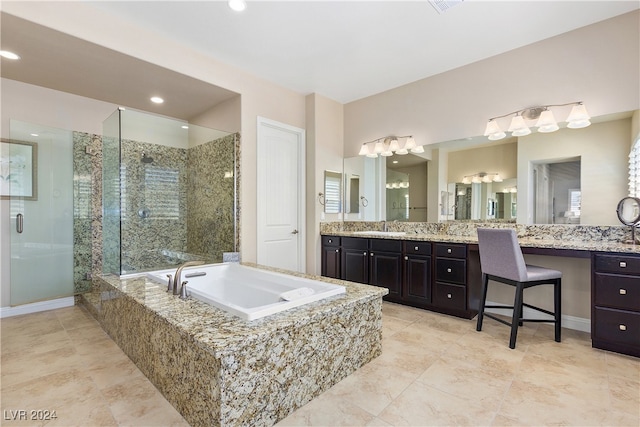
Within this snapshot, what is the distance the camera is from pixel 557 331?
2.49 metres

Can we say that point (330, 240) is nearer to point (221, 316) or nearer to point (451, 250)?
point (451, 250)

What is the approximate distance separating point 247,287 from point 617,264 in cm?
288

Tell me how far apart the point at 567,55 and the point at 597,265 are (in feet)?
6.26

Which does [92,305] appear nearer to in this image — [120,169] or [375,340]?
[120,169]

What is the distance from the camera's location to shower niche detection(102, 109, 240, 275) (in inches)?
123

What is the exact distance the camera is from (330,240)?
411 cm

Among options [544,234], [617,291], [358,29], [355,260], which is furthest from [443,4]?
[355,260]

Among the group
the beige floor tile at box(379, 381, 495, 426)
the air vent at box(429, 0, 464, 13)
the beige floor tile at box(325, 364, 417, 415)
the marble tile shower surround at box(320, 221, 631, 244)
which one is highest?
the air vent at box(429, 0, 464, 13)

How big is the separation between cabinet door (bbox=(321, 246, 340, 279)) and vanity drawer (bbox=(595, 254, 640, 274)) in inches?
100

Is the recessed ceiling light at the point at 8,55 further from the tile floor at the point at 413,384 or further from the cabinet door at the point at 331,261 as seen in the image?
the cabinet door at the point at 331,261

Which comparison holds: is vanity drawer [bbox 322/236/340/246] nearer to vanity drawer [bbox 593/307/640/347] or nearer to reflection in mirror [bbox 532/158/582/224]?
reflection in mirror [bbox 532/158/582/224]

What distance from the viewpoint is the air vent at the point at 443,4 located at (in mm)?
2363

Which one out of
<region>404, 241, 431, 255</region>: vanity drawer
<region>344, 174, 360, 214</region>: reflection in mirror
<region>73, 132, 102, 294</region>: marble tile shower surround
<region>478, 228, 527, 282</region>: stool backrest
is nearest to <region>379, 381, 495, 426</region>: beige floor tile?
<region>478, 228, 527, 282</region>: stool backrest

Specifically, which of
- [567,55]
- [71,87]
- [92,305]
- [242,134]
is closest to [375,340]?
[242,134]
